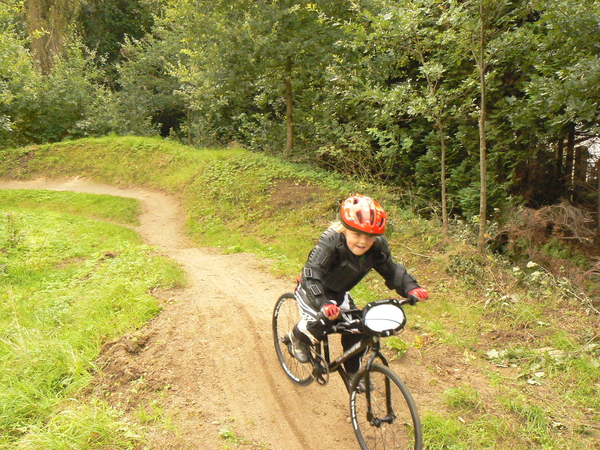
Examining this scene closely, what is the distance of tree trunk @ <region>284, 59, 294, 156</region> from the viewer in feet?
43.2

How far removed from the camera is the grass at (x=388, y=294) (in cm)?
412

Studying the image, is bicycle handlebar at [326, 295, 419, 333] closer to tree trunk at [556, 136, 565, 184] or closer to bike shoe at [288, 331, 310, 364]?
bike shoe at [288, 331, 310, 364]

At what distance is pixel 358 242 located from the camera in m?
3.66

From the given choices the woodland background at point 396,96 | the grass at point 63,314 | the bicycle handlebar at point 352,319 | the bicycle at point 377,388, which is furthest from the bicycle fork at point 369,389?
the woodland background at point 396,96

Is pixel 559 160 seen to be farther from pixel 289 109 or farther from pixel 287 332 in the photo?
pixel 289 109

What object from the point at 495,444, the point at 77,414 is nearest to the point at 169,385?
the point at 77,414

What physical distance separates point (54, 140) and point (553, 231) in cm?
2239

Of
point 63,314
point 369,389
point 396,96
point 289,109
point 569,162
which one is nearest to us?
point 369,389

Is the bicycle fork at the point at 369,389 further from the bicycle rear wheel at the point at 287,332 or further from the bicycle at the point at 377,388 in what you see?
the bicycle rear wheel at the point at 287,332

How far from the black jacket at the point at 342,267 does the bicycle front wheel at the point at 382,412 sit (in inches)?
27.8

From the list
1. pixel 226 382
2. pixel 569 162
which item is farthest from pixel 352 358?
pixel 569 162

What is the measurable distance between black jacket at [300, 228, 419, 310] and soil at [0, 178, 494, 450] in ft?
4.12

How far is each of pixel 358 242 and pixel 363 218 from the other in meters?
0.24

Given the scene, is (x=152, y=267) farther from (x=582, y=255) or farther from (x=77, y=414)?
(x=582, y=255)
